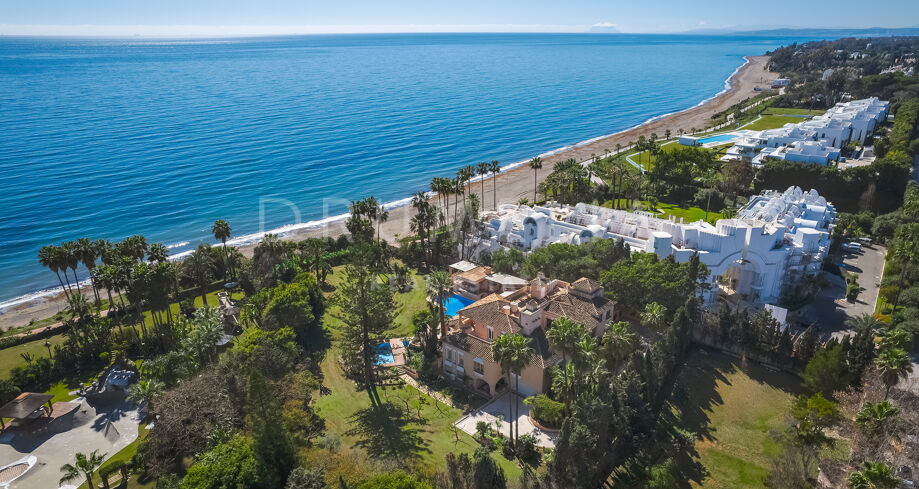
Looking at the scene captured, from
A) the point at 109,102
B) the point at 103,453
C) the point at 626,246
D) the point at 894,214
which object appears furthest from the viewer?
the point at 109,102

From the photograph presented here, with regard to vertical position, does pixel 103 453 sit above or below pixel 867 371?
below

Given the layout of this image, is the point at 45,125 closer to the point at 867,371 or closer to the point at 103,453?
the point at 103,453

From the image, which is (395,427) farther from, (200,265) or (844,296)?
(844,296)

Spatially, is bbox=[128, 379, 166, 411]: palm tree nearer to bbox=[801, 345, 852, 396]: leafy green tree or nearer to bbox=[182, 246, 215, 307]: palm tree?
bbox=[182, 246, 215, 307]: palm tree

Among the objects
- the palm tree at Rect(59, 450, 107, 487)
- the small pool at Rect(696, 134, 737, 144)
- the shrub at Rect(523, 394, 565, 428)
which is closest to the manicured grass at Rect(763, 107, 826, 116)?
the small pool at Rect(696, 134, 737, 144)

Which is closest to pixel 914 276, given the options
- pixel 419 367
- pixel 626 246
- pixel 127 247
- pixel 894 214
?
pixel 894 214

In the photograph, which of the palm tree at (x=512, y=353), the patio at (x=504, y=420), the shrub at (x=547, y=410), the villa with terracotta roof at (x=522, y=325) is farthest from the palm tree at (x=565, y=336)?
the patio at (x=504, y=420)

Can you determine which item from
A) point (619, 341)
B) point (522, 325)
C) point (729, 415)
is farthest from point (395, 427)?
point (729, 415)
